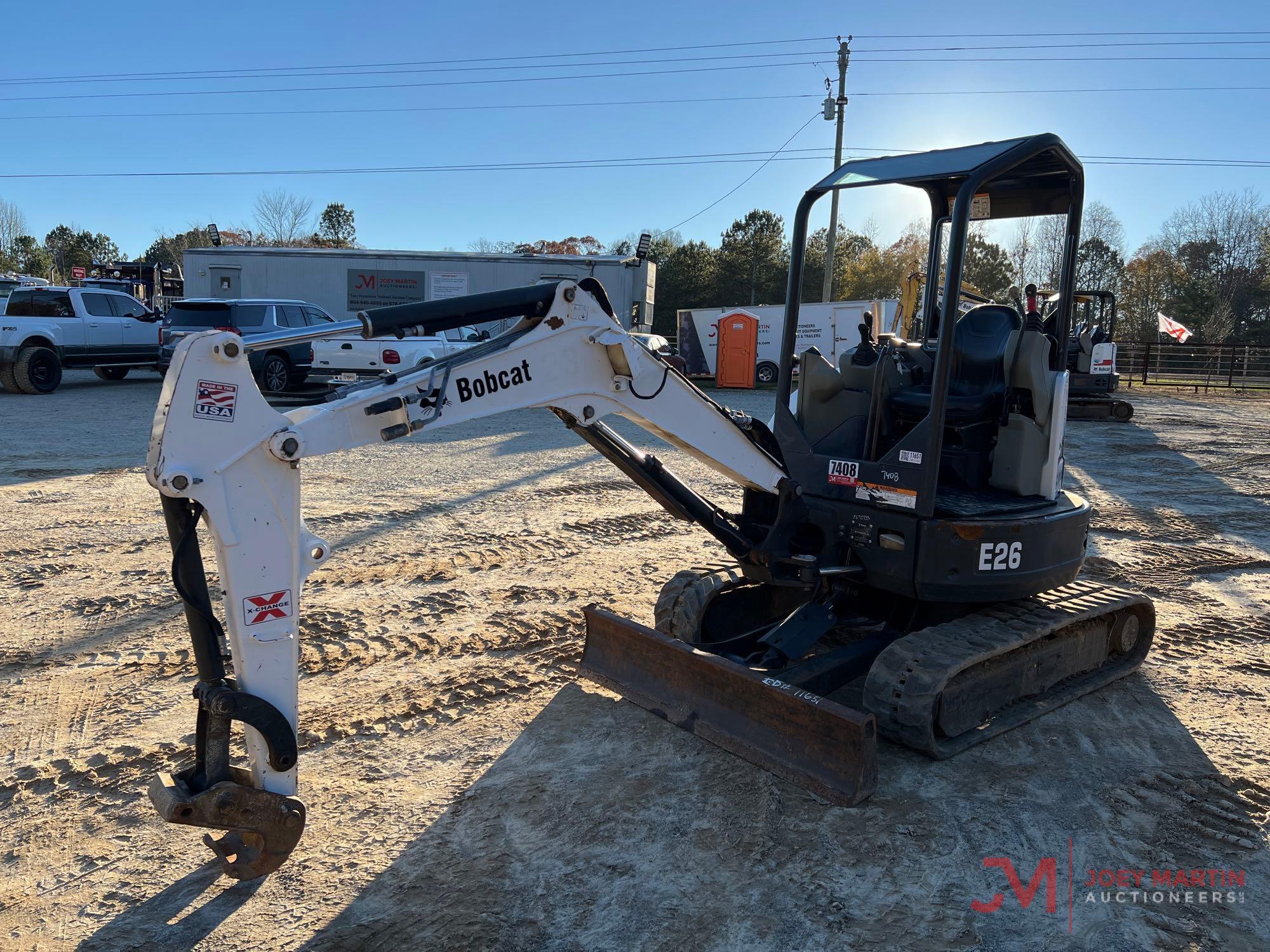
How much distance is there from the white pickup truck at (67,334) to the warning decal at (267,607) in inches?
670

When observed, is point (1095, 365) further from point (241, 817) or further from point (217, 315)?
point (241, 817)

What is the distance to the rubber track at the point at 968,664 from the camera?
13.9ft

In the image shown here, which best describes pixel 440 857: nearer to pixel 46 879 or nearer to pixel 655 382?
pixel 46 879

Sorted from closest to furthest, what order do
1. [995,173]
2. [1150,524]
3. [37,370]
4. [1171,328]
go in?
[995,173], [1150,524], [37,370], [1171,328]

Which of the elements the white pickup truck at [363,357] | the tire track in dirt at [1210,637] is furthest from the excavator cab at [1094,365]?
the tire track in dirt at [1210,637]

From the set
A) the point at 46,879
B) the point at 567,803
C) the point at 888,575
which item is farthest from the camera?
the point at 888,575

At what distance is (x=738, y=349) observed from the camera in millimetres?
23359

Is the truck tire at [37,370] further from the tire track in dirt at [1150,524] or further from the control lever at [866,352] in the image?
the tire track in dirt at [1150,524]

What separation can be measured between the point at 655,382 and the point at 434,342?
14334 mm

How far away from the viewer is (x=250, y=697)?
3.04 meters

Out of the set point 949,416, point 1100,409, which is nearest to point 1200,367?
point 1100,409

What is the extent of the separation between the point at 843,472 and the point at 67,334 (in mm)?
17722

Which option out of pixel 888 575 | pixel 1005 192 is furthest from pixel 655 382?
pixel 1005 192

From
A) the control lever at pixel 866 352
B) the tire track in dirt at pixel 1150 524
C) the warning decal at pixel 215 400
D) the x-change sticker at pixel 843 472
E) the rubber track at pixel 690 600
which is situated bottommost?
the tire track in dirt at pixel 1150 524
